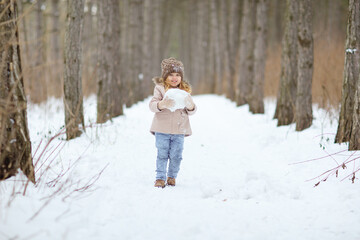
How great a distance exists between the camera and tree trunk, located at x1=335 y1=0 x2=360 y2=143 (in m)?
4.25

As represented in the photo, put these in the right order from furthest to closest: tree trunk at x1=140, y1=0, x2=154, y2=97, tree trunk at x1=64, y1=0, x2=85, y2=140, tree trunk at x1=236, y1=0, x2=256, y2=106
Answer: tree trunk at x1=140, y1=0, x2=154, y2=97 < tree trunk at x1=236, y1=0, x2=256, y2=106 < tree trunk at x1=64, y1=0, x2=85, y2=140

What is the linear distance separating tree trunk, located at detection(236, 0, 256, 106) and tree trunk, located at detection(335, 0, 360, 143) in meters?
5.77

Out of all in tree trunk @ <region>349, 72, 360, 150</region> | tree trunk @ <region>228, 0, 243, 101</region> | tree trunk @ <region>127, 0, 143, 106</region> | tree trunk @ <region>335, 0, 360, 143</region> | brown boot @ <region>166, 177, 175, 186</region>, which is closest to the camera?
brown boot @ <region>166, 177, 175, 186</region>

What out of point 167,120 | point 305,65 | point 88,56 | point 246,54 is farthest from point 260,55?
point 167,120

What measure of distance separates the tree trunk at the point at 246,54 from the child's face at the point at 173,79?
6.93m

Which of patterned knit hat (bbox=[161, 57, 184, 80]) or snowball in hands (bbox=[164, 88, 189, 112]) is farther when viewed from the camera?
patterned knit hat (bbox=[161, 57, 184, 80])

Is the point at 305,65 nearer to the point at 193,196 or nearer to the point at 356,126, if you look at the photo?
the point at 356,126

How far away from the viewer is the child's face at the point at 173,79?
11.7 feet

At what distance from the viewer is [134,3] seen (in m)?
10.8

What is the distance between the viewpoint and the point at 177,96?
3.40 metres

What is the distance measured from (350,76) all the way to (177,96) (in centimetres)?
252

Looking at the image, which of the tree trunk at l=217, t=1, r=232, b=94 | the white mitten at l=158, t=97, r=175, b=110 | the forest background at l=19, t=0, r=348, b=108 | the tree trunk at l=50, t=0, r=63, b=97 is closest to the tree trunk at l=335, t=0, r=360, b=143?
the forest background at l=19, t=0, r=348, b=108

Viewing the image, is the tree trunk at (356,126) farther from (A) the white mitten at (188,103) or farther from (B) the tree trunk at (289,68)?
(B) the tree trunk at (289,68)

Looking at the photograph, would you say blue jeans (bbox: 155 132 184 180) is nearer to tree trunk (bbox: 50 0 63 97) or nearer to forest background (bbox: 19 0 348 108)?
forest background (bbox: 19 0 348 108)
